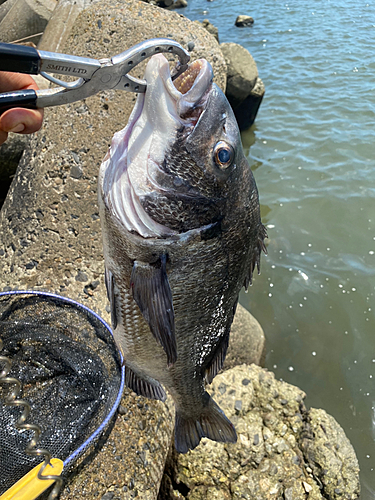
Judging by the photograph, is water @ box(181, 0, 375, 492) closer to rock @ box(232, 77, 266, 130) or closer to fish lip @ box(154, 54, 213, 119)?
rock @ box(232, 77, 266, 130)

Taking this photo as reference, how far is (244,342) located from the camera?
3.81 m

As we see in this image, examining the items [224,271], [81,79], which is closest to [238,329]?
[224,271]

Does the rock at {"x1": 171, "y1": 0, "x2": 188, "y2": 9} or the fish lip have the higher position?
the fish lip

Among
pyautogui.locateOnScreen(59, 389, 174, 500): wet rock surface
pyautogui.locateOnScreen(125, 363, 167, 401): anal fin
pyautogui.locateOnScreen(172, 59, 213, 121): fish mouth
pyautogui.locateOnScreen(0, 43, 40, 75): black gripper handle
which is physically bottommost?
pyautogui.locateOnScreen(59, 389, 174, 500): wet rock surface

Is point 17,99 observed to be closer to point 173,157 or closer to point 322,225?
point 173,157

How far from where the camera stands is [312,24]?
15.0m

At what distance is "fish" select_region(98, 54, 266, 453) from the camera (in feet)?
5.01

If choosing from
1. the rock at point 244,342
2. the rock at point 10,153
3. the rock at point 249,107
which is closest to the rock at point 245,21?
the rock at point 249,107

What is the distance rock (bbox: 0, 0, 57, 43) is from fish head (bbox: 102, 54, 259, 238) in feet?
24.0

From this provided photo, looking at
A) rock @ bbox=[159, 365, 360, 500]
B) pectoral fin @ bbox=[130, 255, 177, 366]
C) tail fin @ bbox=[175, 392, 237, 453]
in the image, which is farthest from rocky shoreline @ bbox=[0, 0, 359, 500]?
pectoral fin @ bbox=[130, 255, 177, 366]

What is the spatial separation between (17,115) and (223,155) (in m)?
0.94

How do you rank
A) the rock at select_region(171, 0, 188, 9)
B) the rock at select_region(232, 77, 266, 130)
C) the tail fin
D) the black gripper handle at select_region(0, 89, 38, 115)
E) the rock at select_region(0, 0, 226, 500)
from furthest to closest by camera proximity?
the rock at select_region(171, 0, 188, 9), the rock at select_region(232, 77, 266, 130), the rock at select_region(0, 0, 226, 500), the tail fin, the black gripper handle at select_region(0, 89, 38, 115)

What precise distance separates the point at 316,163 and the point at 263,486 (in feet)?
22.2

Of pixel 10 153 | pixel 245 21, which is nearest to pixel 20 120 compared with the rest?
pixel 10 153
